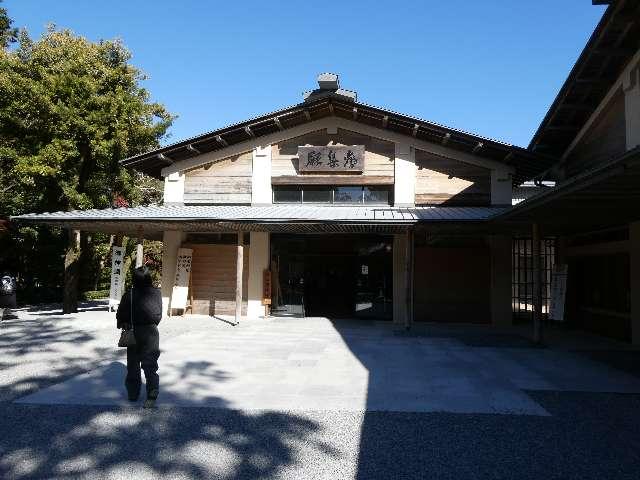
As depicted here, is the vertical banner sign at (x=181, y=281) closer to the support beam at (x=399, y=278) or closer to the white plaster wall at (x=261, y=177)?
the white plaster wall at (x=261, y=177)

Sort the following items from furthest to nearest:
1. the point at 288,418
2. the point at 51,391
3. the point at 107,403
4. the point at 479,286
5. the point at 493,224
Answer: the point at 479,286 → the point at 493,224 → the point at 51,391 → the point at 107,403 → the point at 288,418

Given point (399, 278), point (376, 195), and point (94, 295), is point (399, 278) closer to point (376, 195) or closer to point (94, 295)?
point (376, 195)

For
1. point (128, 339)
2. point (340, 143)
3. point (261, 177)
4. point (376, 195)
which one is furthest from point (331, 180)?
point (128, 339)

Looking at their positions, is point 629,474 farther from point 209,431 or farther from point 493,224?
point 493,224

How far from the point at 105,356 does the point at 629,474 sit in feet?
25.7

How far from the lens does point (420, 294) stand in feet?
41.4

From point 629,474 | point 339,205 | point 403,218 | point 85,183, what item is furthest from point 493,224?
point 85,183

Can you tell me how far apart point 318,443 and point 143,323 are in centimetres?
240

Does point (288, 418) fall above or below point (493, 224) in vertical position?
below

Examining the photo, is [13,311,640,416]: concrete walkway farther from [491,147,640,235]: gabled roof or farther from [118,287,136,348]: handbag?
[491,147,640,235]: gabled roof

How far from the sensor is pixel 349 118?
1318 centimetres

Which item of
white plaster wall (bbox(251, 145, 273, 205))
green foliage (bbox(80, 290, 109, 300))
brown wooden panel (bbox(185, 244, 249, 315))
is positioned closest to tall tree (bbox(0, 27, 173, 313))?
brown wooden panel (bbox(185, 244, 249, 315))

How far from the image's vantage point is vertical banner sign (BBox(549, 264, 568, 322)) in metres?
9.22

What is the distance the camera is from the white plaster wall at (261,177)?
1325 centimetres
